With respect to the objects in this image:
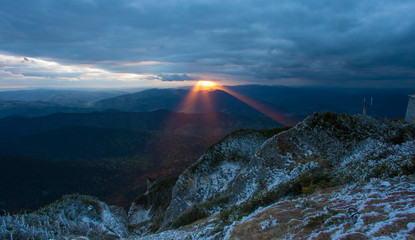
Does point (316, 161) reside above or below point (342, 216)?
below

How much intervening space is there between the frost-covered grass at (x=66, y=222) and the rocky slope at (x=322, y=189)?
1005mm

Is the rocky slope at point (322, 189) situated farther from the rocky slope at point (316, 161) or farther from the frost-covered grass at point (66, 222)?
the frost-covered grass at point (66, 222)

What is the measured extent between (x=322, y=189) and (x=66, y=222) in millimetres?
29791

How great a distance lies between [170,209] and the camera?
3366cm

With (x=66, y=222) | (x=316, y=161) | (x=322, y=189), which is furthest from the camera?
(x=66, y=222)

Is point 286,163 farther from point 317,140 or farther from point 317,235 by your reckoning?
point 317,235

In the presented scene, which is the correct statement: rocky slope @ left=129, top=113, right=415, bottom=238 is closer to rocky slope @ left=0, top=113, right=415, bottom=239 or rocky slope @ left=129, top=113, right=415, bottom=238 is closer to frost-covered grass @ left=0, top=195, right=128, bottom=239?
rocky slope @ left=0, top=113, right=415, bottom=239

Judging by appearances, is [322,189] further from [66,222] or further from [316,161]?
[66,222]

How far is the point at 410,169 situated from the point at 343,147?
9.58m

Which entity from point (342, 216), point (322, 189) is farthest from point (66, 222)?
point (342, 216)

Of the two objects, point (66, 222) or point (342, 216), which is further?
point (66, 222)

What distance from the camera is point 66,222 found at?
25.7 meters

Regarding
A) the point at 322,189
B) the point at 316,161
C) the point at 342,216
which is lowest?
the point at 322,189

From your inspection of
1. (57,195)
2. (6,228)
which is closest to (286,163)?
(6,228)
